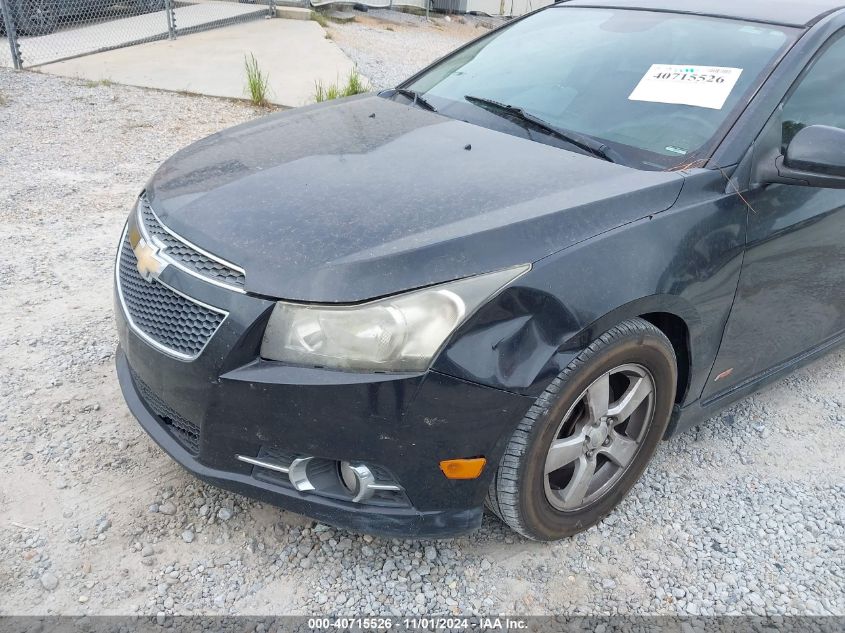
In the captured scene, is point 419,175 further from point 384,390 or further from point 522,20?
point 522,20

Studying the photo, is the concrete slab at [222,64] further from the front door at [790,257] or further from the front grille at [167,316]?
the front door at [790,257]

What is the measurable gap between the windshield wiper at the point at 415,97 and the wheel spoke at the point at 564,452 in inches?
61.6

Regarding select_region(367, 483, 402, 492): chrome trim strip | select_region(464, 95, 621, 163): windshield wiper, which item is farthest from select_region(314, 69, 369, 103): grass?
select_region(367, 483, 402, 492): chrome trim strip

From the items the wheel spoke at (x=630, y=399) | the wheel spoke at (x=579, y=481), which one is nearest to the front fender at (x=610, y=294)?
the wheel spoke at (x=630, y=399)

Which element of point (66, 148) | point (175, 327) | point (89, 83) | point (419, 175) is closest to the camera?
point (175, 327)

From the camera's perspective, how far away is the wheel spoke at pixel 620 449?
94.2 inches

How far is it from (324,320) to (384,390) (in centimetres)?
24

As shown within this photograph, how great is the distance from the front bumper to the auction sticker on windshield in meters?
1.39

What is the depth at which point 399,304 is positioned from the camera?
1.89 meters

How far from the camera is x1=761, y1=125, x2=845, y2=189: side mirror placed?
2344mm

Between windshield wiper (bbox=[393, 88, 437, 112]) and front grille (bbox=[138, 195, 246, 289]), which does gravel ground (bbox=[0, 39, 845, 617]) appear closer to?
front grille (bbox=[138, 195, 246, 289])

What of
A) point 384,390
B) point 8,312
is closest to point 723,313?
point 384,390

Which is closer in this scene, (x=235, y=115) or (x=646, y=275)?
(x=646, y=275)

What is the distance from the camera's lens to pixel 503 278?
6.38 ft
